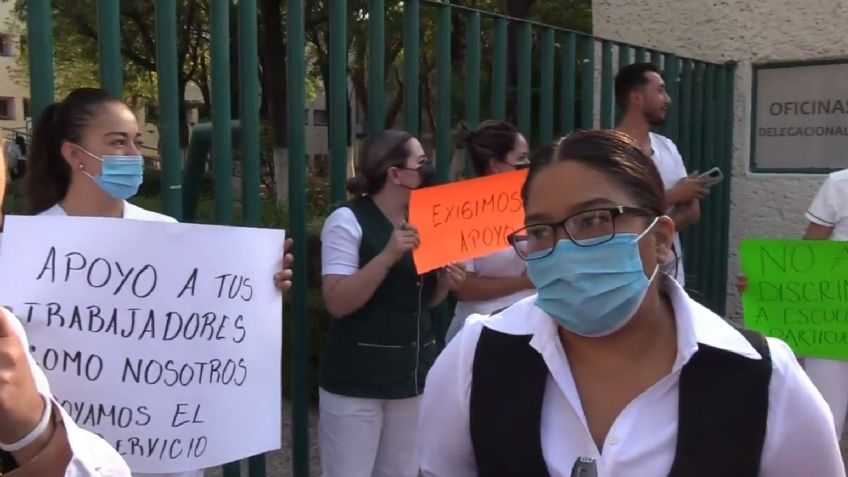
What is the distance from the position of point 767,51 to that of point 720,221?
4.52ft

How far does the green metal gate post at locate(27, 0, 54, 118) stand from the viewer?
2.76m

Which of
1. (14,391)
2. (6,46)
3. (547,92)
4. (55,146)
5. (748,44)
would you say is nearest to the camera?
(14,391)

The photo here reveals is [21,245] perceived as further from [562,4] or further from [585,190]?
[562,4]

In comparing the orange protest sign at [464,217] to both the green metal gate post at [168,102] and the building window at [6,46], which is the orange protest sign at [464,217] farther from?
the building window at [6,46]

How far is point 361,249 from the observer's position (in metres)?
3.24

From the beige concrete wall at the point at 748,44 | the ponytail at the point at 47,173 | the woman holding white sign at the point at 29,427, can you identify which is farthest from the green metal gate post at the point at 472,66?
the beige concrete wall at the point at 748,44

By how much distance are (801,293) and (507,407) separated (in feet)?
9.09

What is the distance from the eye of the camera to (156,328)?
8.22ft

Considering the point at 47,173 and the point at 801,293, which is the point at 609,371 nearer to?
the point at 47,173

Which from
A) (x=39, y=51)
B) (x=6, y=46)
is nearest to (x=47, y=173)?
(x=39, y=51)

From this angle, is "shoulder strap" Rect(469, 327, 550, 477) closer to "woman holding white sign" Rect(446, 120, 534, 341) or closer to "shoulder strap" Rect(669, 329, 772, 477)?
"shoulder strap" Rect(669, 329, 772, 477)

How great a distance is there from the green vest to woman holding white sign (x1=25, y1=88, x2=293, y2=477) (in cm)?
77

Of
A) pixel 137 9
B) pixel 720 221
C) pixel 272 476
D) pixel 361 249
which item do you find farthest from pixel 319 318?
pixel 137 9

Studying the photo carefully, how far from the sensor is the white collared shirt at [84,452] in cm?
150
